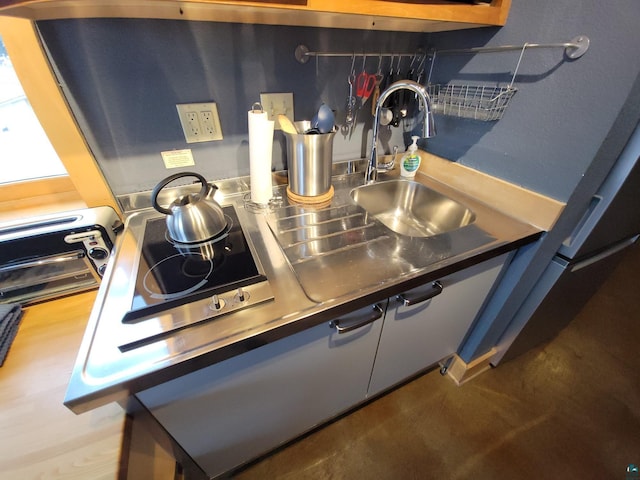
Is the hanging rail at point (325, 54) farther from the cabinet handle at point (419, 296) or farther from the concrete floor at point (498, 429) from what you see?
the concrete floor at point (498, 429)

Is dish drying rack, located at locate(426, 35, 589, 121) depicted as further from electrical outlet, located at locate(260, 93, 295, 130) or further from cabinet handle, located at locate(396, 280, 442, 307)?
cabinet handle, located at locate(396, 280, 442, 307)

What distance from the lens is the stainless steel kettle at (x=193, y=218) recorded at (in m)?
0.71

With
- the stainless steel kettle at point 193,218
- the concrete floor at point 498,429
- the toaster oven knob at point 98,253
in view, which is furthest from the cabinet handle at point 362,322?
the concrete floor at point 498,429

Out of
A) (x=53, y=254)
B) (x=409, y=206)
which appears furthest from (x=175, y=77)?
(x=409, y=206)

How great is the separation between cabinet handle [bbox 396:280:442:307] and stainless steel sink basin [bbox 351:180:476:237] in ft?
1.26

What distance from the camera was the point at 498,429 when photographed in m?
1.17

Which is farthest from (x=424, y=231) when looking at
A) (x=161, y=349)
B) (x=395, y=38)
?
(x=161, y=349)

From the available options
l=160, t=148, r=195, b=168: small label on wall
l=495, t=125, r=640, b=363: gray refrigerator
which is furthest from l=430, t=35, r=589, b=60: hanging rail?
l=160, t=148, r=195, b=168: small label on wall

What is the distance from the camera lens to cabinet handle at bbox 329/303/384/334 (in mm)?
638

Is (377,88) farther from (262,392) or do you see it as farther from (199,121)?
(262,392)

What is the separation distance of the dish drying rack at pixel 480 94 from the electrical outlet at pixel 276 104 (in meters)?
0.51

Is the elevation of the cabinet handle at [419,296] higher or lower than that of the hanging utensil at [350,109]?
lower

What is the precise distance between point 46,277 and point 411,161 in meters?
1.33

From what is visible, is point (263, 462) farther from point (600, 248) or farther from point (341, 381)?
point (600, 248)
